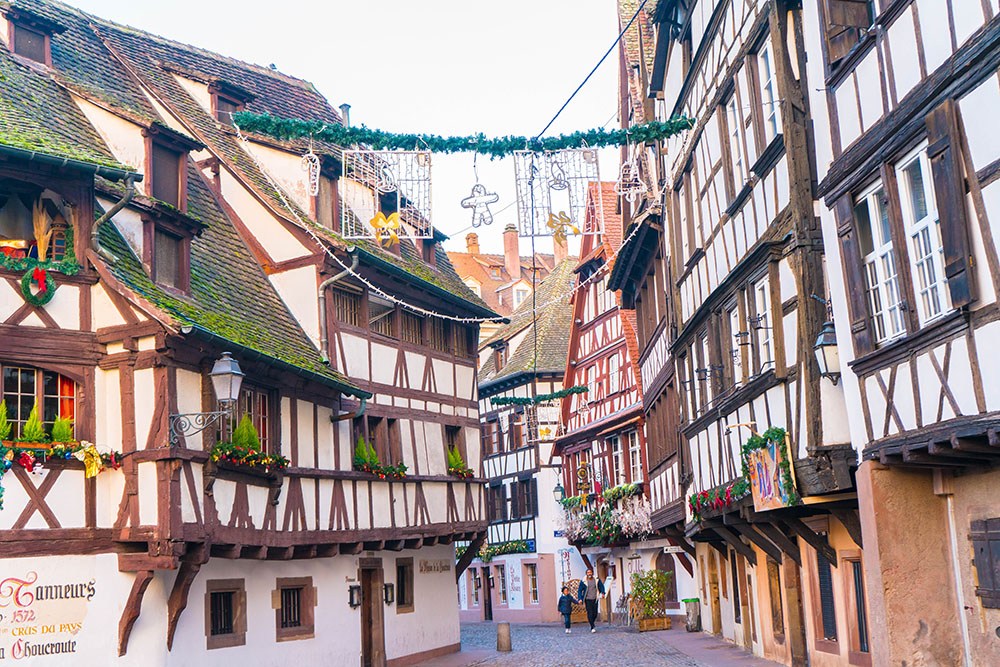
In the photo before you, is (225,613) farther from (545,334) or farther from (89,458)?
(545,334)

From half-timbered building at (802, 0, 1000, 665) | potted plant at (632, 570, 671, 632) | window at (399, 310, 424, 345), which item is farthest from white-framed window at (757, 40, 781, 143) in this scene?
potted plant at (632, 570, 671, 632)

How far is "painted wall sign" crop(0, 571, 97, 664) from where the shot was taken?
51.2 ft

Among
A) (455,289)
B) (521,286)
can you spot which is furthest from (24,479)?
(521,286)

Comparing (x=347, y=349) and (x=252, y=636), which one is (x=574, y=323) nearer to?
(x=347, y=349)

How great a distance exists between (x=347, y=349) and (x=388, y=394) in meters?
1.99

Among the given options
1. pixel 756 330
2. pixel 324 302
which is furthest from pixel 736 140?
pixel 324 302

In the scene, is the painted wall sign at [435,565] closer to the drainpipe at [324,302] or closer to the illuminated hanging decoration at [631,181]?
the drainpipe at [324,302]

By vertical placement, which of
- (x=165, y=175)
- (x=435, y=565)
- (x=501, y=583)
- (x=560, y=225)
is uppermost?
(x=165, y=175)

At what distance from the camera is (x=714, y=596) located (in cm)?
2986

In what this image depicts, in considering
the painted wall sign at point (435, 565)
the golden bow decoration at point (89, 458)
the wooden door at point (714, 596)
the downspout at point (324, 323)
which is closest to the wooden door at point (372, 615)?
the painted wall sign at point (435, 565)

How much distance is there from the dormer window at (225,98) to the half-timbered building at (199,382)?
6 cm

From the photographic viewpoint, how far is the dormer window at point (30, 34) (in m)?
19.9

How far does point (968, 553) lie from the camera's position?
12.1m

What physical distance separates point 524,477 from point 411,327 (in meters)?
22.9
